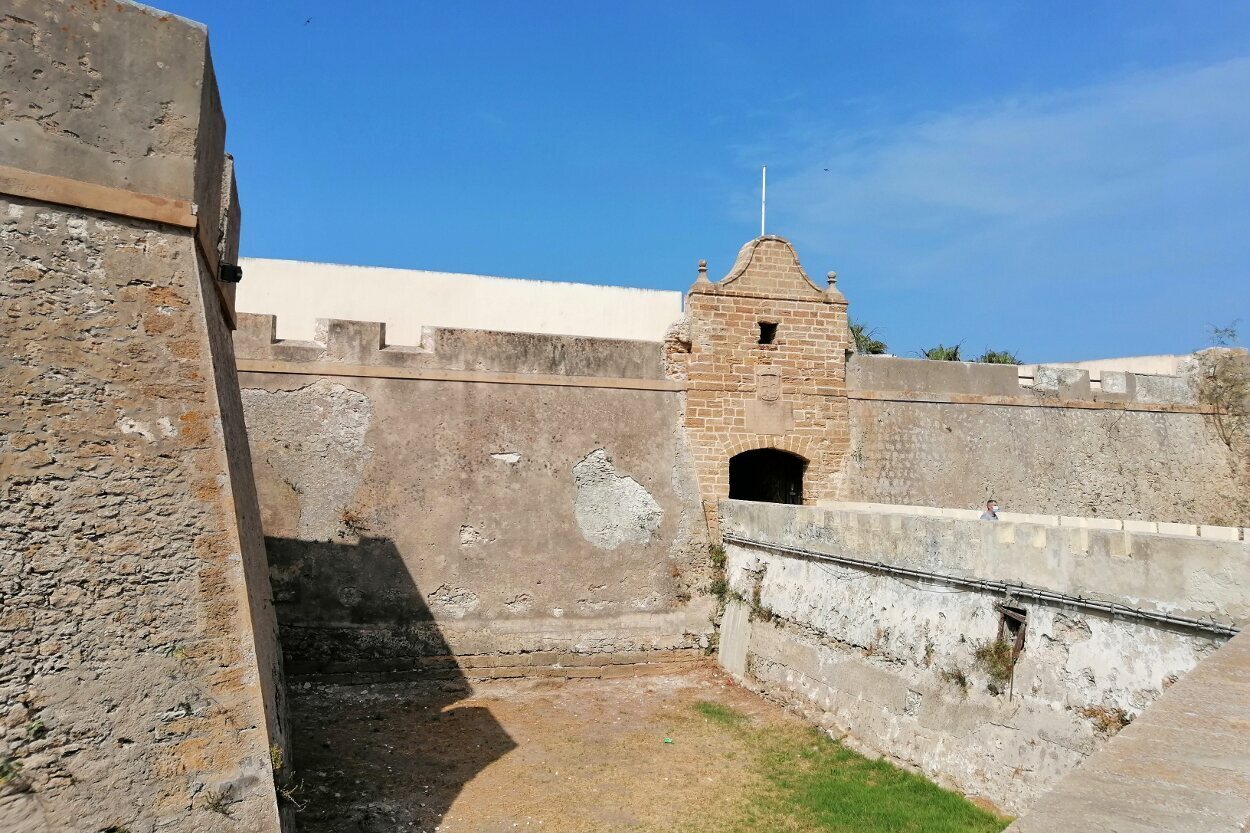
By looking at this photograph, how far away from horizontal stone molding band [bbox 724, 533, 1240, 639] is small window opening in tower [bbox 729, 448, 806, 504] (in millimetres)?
3618

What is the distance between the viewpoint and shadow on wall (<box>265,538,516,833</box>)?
6371mm

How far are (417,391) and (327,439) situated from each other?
3.85 ft

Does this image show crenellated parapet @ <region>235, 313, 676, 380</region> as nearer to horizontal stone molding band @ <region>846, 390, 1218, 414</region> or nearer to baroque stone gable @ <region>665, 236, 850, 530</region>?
baroque stone gable @ <region>665, 236, 850, 530</region>

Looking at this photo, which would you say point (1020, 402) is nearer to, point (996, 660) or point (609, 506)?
point (609, 506)

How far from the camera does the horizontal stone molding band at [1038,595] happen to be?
15.3ft

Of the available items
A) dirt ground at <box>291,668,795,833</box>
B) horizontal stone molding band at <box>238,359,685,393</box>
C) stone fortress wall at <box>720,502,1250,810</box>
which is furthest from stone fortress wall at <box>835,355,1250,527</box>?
dirt ground at <box>291,668,795,833</box>

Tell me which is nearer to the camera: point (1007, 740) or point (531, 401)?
point (1007, 740)

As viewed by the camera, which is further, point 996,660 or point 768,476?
point 768,476

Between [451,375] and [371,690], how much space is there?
12.2 ft

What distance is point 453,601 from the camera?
9.73 metres

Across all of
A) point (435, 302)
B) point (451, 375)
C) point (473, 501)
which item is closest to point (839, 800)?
point (473, 501)

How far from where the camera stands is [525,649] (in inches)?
388

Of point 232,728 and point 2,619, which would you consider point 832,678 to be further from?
point 2,619

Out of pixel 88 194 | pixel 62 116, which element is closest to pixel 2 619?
pixel 88 194
